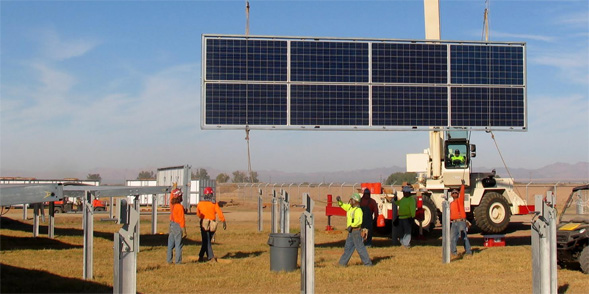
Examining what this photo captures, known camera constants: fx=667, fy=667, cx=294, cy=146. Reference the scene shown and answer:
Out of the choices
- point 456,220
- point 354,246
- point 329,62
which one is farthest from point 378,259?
point 329,62

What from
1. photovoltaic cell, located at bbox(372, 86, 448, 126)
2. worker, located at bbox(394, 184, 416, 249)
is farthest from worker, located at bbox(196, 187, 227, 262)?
worker, located at bbox(394, 184, 416, 249)

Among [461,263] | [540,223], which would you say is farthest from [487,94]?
[540,223]

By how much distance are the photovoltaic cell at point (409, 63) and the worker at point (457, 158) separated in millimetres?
2901

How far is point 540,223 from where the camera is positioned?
1047 cm

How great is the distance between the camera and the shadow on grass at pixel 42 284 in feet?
36.8

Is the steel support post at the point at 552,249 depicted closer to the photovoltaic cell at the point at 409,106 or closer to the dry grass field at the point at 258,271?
the dry grass field at the point at 258,271

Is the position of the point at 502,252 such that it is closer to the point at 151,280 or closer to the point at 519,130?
the point at 519,130

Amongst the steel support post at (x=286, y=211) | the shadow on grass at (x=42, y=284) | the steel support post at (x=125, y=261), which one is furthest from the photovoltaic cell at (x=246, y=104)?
the steel support post at (x=125, y=261)

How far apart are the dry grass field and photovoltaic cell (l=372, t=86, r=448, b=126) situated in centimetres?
364

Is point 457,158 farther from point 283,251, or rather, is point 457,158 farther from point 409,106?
point 283,251

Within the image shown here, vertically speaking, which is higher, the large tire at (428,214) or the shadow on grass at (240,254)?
the large tire at (428,214)

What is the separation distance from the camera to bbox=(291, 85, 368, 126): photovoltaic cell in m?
18.4

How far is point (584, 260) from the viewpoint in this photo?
13523 mm

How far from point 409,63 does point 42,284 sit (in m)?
11.7
